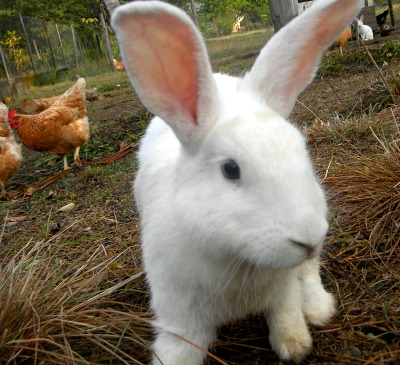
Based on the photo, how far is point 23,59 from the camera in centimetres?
1669

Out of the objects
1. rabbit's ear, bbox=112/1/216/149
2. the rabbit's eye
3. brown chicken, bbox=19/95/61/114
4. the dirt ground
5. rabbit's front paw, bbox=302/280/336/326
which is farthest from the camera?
brown chicken, bbox=19/95/61/114

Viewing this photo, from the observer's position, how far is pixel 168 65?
5.37 ft

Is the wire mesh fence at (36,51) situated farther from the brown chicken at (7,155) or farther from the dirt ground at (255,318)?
the dirt ground at (255,318)

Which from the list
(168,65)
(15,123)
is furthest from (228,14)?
(168,65)

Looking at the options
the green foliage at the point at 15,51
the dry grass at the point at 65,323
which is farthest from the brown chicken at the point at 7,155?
the green foliage at the point at 15,51

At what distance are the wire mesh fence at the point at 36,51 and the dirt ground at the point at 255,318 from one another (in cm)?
984

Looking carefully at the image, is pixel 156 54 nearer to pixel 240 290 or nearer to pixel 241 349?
pixel 240 290

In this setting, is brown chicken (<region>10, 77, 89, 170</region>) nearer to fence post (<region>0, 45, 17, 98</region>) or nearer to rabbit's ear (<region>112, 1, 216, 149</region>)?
rabbit's ear (<region>112, 1, 216, 149</region>)

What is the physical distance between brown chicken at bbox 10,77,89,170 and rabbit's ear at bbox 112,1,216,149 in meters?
3.99

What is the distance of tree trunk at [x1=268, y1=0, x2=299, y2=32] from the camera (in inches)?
223

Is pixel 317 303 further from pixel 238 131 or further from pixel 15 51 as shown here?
pixel 15 51

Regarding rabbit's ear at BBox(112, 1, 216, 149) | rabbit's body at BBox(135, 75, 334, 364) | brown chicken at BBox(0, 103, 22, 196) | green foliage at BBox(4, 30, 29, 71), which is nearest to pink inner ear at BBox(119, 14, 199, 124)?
rabbit's ear at BBox(112, 1, 216, 149)

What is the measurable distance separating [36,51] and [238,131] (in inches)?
689

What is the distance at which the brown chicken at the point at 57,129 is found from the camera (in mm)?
5742
